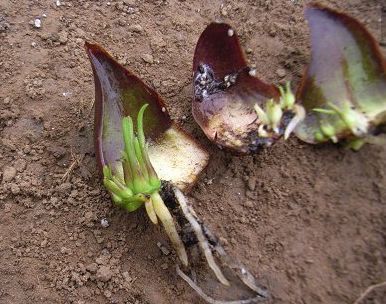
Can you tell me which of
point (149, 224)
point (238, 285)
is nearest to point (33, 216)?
point (149, 224)

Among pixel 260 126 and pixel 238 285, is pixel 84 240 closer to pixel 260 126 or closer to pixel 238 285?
pixel 238 285

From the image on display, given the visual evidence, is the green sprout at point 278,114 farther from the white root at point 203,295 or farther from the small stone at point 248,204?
the white root at point 203,295

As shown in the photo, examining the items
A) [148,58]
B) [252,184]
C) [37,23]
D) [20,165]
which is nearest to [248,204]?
[252,184]

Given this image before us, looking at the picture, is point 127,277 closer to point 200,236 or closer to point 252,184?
point 200,236

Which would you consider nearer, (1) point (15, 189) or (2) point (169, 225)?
(2) point (169, 225)

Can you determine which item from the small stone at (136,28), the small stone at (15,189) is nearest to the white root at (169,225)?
the small stone at (15,189)

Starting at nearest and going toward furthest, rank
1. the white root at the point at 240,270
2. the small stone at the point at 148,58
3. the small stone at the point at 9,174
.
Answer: the white root at the point at 240,270 → the small stone at the point at 9,174 → the small stone at the point at 148,58
